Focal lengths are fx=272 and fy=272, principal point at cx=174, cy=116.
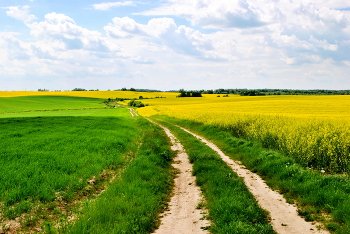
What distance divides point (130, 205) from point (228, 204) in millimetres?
2757

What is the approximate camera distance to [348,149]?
14109 millimetres

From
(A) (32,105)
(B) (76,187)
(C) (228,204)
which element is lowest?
(B) (76,187)

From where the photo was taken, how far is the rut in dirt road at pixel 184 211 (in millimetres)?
6608

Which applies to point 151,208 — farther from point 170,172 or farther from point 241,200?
point 170,172

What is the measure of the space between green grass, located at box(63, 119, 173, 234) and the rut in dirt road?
286 millimetres

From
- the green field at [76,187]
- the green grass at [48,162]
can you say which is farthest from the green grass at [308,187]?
the green grass at [48,162]

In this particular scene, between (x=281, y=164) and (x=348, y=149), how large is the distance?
16.0 feet

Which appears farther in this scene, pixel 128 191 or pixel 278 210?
pixel 128 191

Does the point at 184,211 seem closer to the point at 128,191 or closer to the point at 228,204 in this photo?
the point at 228,204

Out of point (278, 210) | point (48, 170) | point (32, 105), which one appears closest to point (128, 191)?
point (48, 170)

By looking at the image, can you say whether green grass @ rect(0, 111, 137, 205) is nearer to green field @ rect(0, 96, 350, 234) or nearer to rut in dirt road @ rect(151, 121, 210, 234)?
green field @ rect(0, 96, 350, 234)

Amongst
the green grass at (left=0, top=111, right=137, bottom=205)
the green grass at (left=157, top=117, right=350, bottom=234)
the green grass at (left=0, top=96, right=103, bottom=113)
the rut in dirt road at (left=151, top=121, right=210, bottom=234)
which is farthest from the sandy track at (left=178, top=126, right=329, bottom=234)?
the green grass at (left=0, top=96, right=103, bottom=113)

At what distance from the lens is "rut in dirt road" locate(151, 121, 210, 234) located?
6.61 metres

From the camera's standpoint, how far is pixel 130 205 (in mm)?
7785
